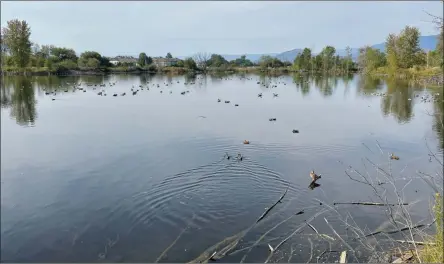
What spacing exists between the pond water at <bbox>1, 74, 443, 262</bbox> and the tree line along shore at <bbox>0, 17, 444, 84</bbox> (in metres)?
27.5

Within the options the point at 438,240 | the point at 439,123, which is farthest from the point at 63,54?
the point at 438,240

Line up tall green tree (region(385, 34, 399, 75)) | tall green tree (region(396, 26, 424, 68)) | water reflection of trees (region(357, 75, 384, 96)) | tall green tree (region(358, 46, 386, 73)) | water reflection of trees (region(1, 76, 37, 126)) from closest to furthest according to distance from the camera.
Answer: water reflection of trees (region(1, 76, 37, 126)) → water reflection of trees (region(357, 75, 384, 96)) → tall green tree (region(396, 26, 424, 68)) → tall green tree (region(385, 34, 399, 75)) → tall green tree (region(358, 46, 386, 73))

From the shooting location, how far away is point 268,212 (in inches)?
372

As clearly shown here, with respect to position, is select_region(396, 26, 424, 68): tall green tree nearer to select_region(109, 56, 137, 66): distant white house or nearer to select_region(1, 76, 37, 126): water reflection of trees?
select_region(1, 76, 37, 126): water reflection of trees

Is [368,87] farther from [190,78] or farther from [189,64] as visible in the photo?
[189,64]

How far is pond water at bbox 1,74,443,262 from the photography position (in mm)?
7859

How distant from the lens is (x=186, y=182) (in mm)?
11477

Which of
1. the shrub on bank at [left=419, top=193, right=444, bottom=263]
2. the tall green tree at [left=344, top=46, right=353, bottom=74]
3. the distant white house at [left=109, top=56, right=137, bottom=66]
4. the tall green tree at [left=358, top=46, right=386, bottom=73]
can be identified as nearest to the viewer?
the shrub on bank at [left=419, top=193, right=444, bottom=263]

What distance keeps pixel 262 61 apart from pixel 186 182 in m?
121

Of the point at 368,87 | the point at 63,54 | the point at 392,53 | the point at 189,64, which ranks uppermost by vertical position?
the point at 63,54

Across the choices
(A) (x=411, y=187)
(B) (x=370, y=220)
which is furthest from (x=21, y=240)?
(A) (x=411, y=187)

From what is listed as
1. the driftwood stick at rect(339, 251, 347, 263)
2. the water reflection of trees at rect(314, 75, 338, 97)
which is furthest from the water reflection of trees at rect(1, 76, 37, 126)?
the water reflection of trees at rect(314, 75, 338, 97)

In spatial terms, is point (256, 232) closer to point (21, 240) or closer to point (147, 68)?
point (21, 240)

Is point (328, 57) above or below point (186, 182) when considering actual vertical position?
above
